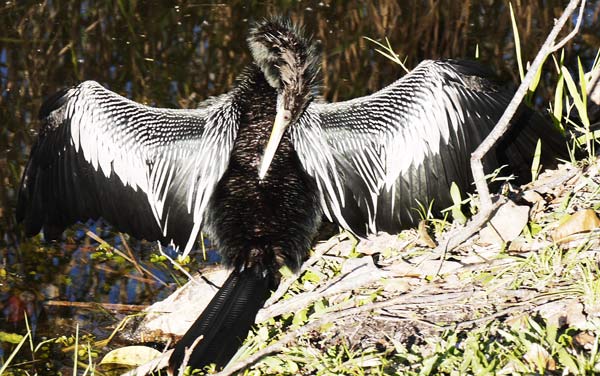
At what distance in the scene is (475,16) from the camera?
311 inches

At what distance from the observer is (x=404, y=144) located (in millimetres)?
4723

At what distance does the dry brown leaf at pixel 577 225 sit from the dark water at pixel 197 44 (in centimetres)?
232

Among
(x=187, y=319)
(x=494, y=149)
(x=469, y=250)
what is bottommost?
(x=187, y=319)

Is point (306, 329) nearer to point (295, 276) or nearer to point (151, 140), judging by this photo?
point (295, 276)

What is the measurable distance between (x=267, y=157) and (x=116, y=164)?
921 millimetres

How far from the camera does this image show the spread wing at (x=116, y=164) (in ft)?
16.1

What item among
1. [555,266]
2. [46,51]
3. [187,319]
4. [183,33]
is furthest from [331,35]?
[555,266]

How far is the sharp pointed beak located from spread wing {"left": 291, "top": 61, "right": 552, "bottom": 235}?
14 cm

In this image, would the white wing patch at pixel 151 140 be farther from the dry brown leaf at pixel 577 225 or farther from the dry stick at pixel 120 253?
the dry brown leaf at pixel 577 225

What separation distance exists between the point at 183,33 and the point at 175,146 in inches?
115

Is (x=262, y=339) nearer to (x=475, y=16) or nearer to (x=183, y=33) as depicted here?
Answer: (x=183, y=33)

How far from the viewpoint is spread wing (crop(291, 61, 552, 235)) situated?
15.0 ft

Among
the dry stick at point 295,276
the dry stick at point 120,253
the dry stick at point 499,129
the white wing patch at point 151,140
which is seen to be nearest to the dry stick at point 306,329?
the dry stick at point 295,276

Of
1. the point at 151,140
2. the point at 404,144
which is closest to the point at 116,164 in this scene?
the point at 151,140
